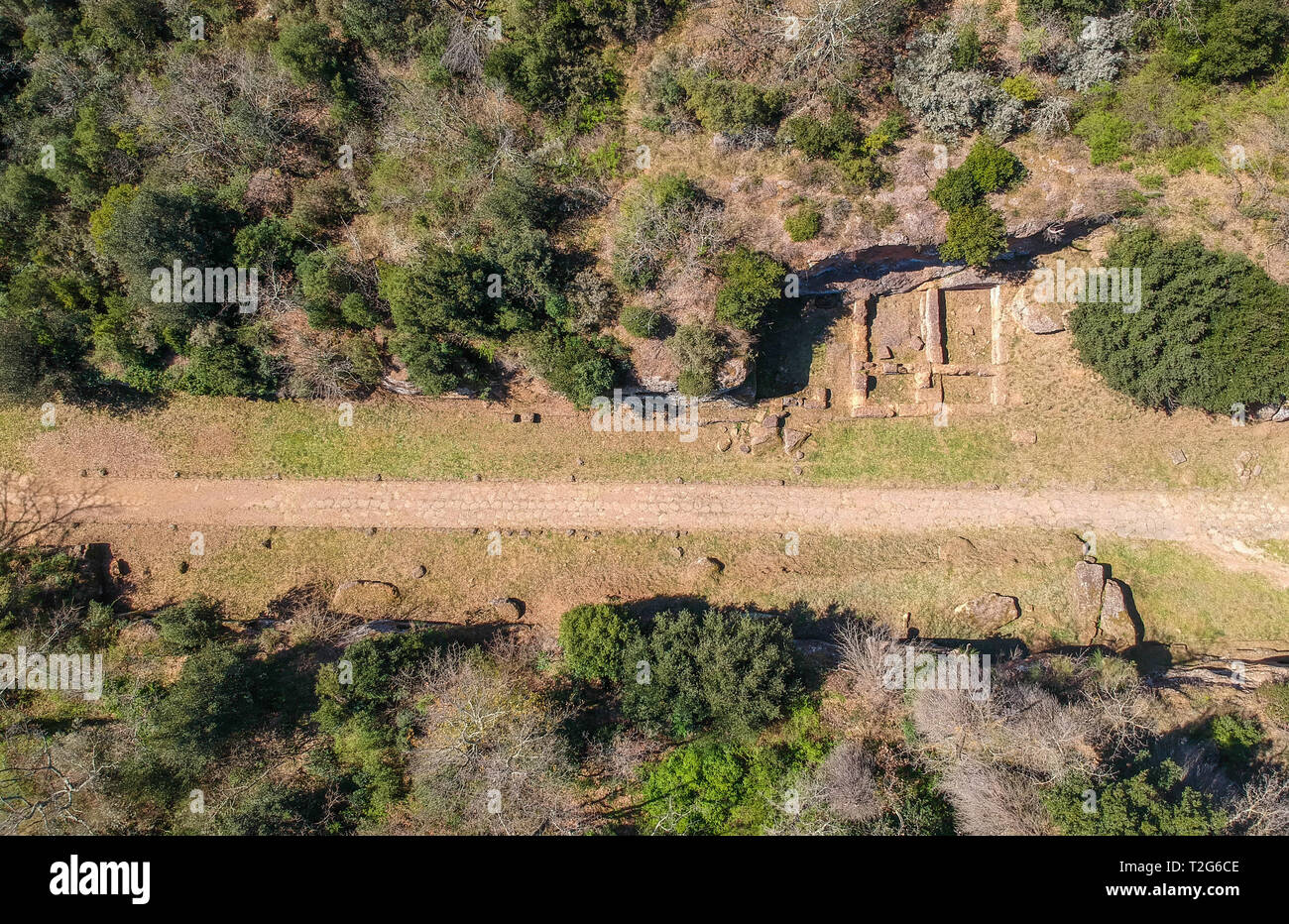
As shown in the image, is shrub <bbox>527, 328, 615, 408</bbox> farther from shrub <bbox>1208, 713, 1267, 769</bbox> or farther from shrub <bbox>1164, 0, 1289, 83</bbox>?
shrub <bbox>1208, 713, 1267, 769</bbox>

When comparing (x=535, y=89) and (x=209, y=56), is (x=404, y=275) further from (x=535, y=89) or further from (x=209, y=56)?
(x=209, y=56)

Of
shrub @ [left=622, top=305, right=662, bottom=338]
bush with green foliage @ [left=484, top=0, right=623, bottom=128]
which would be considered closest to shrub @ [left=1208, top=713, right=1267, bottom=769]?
shrub @ [left=622, top=305, right=662, bottom=338]

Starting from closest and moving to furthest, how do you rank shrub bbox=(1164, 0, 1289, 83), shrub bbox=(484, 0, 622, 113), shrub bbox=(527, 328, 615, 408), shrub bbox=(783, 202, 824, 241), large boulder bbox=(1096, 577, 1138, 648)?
shrub bbox=(1164, 0, 1289, 83) < shrub bbox=(783, 202, 824, 241) < shrub bbox=(484, 0, 622, 113) < shrub bbox=(527, 328, 615, 408) < large boulder bbox=(1096, 577, 1138, 648)

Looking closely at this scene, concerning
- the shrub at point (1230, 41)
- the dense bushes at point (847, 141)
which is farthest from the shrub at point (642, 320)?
the shrub at point (1230, 41)

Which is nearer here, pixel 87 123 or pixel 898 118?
pixel 898 118

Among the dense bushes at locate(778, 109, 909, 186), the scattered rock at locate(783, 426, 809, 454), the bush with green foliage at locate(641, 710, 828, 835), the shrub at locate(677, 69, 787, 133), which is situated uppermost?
the shrub at locate(677, 69, 787, 133)

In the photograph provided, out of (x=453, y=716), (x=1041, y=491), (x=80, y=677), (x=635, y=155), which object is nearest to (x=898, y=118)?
(x=635, y=155)
